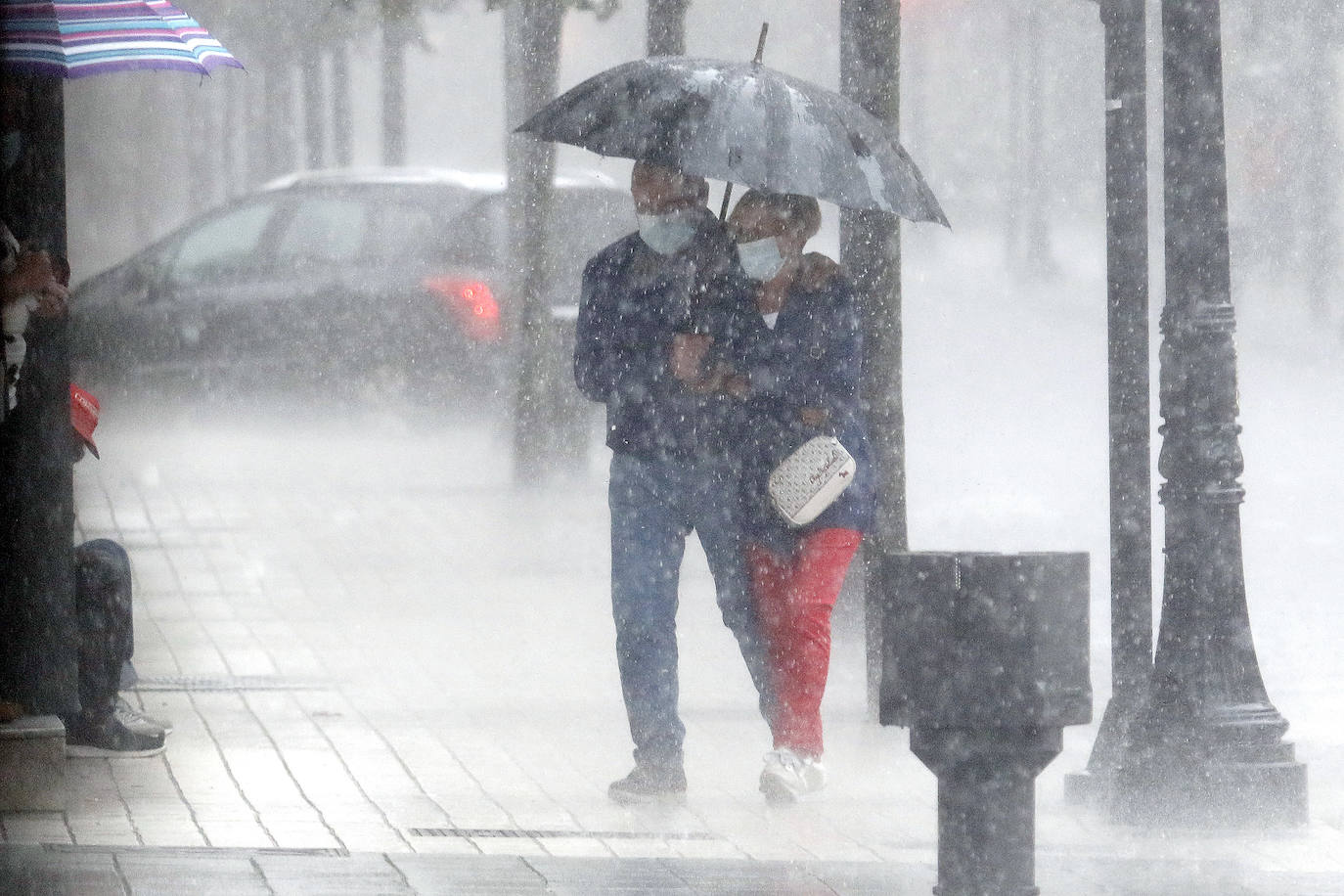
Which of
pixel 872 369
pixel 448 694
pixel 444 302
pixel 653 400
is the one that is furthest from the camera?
pixel 444 302

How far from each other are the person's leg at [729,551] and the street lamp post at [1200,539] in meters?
0.98

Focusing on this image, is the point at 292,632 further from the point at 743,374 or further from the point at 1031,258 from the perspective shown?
the point at 1031,258

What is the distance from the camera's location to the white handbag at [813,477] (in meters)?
6.33

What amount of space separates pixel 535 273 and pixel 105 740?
775 cm

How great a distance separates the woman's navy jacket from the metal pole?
797 millimetres

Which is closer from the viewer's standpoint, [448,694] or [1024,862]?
[1024,862]

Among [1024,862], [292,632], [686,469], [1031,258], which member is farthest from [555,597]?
[1031,258]

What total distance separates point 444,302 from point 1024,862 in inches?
424

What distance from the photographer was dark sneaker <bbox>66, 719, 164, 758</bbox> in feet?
22.0

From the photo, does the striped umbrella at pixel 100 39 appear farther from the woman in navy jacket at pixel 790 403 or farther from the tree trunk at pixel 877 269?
the tree trunk at pixel 877 269

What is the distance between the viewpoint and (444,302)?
14898 millimetres

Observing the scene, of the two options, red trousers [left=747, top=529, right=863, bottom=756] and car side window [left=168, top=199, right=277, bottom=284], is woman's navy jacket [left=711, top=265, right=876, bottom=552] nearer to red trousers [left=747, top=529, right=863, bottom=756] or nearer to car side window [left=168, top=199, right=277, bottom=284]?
red trousers [left=747, top=529, right=863, bottom=756]

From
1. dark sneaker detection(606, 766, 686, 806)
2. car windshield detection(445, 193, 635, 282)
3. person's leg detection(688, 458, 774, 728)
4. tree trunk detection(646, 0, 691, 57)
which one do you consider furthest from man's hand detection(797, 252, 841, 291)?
car windshield detection(445, 193, 635, 282)

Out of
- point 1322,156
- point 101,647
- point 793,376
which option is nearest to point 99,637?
point 101,647
